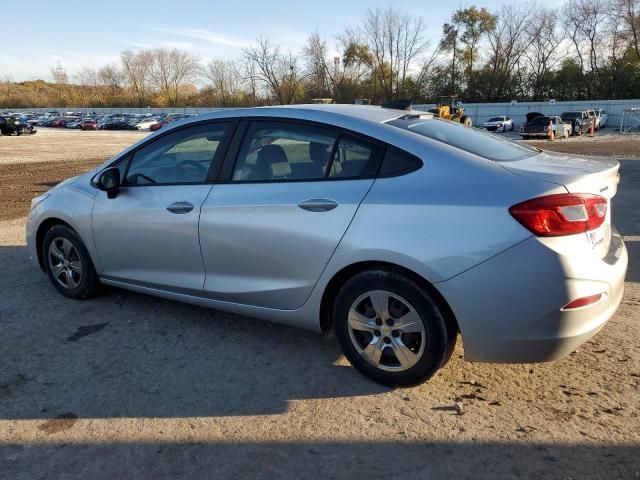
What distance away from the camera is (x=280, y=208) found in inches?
131

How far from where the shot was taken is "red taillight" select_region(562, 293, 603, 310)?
2.66 m

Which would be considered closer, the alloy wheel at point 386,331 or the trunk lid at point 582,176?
the trunk lid at point 582,176

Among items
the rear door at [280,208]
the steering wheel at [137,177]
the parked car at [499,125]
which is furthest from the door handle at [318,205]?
the parked car at [499,125]

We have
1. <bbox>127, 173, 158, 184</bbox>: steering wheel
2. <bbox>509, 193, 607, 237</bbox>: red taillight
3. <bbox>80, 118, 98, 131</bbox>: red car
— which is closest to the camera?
<bbox>509, 193, 607, 237</bbox>: red taillight

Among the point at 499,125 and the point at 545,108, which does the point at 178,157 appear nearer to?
the point at 499,125

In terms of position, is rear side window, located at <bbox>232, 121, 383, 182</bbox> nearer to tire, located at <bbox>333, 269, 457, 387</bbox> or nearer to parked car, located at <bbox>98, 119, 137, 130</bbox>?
tire, located at <bbox>333, 269, 457, 387</bbox>

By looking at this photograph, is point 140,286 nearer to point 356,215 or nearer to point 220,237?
point 220,237

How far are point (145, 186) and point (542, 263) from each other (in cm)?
293

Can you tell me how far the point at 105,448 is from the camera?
2670mm

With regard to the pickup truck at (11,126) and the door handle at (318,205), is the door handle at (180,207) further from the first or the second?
the pickup truck at (11,126)

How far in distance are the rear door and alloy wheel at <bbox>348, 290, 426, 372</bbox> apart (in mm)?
362

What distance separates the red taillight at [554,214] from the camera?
2.62 m

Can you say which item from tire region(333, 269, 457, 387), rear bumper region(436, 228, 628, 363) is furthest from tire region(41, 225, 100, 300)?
rear bumper region(436, 228, 628, 363)

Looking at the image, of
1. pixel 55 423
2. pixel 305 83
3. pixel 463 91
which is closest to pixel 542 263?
pixel 55 423
